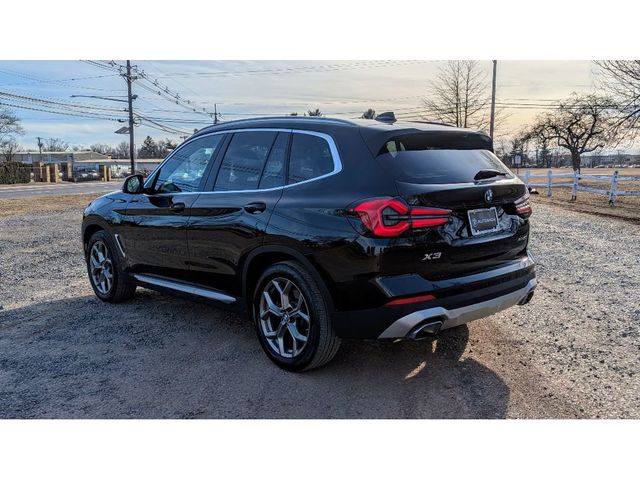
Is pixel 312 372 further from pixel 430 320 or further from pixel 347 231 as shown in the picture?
pixel 347 231

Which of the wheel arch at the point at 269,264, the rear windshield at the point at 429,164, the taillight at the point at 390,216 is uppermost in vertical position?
the rear windshield at the point at 429,164

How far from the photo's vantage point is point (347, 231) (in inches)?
126

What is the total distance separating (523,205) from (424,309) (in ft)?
4.39

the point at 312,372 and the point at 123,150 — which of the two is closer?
the point at 312,372

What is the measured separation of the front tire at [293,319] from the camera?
3.42m

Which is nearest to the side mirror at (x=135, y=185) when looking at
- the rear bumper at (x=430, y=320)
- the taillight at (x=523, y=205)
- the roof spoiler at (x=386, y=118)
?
the roof spoiler at (x=386, y=118)

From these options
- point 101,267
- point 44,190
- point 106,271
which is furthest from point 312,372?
point 44,190

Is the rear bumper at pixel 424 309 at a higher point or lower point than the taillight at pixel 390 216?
lower

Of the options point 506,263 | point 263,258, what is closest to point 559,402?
point 506,263

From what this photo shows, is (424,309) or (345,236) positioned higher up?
(345,236)

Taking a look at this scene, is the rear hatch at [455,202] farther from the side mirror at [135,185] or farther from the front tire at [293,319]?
the side mirror at [135,185]

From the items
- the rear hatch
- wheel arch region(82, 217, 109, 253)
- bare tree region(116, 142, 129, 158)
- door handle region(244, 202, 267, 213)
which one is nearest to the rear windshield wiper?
the rear hatch

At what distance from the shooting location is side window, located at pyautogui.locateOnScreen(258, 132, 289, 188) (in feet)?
12.5

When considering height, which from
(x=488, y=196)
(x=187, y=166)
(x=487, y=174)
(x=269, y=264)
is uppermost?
(x=187, y=166)
